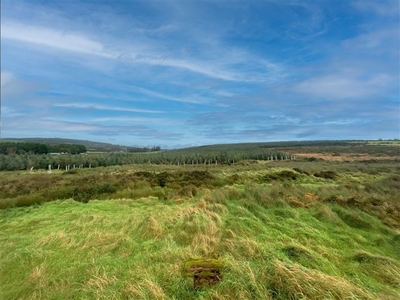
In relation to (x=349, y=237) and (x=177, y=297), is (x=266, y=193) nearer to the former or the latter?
(x=349, y=237)

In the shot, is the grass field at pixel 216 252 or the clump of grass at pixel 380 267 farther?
the clump of grass at pixel 380 267

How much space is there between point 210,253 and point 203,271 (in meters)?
1.09

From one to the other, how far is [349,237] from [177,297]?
469cm

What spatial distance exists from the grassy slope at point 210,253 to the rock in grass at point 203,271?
0.12 metres

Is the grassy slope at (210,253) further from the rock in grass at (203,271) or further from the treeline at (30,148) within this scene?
the treeline at (30,148)

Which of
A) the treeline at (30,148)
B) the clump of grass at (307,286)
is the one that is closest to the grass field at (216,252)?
the clump of grass at (307,286)

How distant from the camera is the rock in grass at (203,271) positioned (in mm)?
4483

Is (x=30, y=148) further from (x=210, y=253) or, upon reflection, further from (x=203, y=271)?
(x=203, y=271)

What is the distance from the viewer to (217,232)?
Answer: 700cm

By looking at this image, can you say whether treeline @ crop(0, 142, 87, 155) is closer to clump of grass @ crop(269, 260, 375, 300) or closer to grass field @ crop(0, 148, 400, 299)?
grass field @ crop(0, 148, 400, 299)

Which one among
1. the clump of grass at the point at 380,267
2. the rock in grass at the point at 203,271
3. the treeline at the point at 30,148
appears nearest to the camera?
the rock in grass at the point at 203,271

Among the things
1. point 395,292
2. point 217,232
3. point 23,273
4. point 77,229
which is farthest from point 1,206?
point 395,292

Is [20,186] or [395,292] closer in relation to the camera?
[395,292]

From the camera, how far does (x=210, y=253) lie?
228 inches
